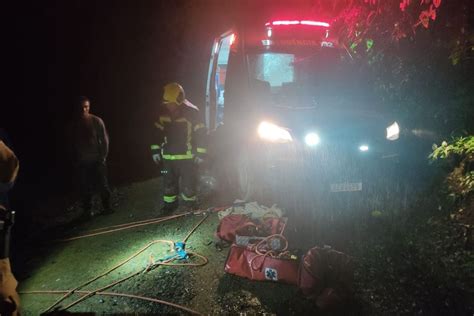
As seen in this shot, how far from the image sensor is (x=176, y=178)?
18.5 ft

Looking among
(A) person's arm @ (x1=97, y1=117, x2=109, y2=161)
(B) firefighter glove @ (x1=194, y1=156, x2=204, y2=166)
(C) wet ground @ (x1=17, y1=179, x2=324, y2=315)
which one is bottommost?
(C) wet ground @ (x1=17, y1=179, x2=324, y2=315)

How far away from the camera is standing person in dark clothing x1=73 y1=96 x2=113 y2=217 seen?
18.3 ft

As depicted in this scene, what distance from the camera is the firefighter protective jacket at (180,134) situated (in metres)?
5.44

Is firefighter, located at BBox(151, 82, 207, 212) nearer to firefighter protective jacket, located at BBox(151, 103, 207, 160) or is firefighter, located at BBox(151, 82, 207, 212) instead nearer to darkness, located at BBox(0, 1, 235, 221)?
firefighter protective jacket, located at BBox(151, 103, 207, 160)

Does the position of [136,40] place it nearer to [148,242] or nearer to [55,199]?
[55,199]

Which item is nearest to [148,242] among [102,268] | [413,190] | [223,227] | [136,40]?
[102,268]

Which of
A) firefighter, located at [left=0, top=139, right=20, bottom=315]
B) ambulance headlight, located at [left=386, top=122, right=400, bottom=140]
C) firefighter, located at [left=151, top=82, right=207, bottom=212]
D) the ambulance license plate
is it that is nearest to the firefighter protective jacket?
firefighter, located at [left=151, top=82, right=207, bottom=212]

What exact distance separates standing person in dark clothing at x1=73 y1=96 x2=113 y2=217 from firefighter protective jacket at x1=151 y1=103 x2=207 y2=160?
966mm

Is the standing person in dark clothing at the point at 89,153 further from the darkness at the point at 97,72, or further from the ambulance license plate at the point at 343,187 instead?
the ambulance license plate at the point at 343,187

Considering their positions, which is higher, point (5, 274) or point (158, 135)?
point (158, 135)

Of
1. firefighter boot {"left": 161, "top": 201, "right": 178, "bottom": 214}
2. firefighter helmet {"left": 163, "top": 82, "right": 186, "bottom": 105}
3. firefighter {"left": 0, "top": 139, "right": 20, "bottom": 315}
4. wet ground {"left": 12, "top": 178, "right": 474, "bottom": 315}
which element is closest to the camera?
firefighter {"left": 0, "top": 139, "right": 20, "bottom": 315}

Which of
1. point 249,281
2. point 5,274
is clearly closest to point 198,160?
point 249,281

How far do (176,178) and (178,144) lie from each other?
55 cm

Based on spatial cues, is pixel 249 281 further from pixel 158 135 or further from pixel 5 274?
pixel 158 135
